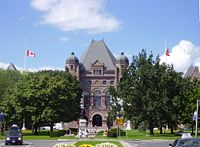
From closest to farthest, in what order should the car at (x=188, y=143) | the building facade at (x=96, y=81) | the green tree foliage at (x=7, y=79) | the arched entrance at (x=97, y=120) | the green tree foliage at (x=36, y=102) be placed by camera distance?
the car at (x=188, y=143), the green tree foliage at (x=36, y=102), the green tree foliage at (x=7, y=79), the building facade at (x=96, y=81), the arched entrance at (x=97, y=120)

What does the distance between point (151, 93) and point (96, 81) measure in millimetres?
56230

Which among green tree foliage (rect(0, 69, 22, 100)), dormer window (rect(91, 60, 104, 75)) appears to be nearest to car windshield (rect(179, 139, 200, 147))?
green tree foliage (rect(0, 69, 22, 100))

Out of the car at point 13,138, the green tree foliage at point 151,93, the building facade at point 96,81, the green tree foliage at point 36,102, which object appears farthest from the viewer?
the building facade at point 96,81

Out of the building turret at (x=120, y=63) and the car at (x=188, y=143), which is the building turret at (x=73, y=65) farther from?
the car at (x=188, y=143)

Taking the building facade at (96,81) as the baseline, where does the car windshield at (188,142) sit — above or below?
below

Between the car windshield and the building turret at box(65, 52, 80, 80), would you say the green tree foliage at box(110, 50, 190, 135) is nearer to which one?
the car windshield

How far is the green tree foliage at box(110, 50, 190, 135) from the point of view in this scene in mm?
72125

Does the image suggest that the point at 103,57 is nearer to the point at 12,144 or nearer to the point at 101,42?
the point at 101,42

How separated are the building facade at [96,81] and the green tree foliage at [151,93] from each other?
163ft

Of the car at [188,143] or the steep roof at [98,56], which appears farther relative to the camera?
the steep roof at [98,56]

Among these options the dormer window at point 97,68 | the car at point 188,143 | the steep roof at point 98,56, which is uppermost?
the steep roof at point 98,56

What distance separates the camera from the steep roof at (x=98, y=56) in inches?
5157

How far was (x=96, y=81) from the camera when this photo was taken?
12775 centimetres

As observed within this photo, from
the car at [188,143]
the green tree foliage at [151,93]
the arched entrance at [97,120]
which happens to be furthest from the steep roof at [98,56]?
the car at [188,143]
